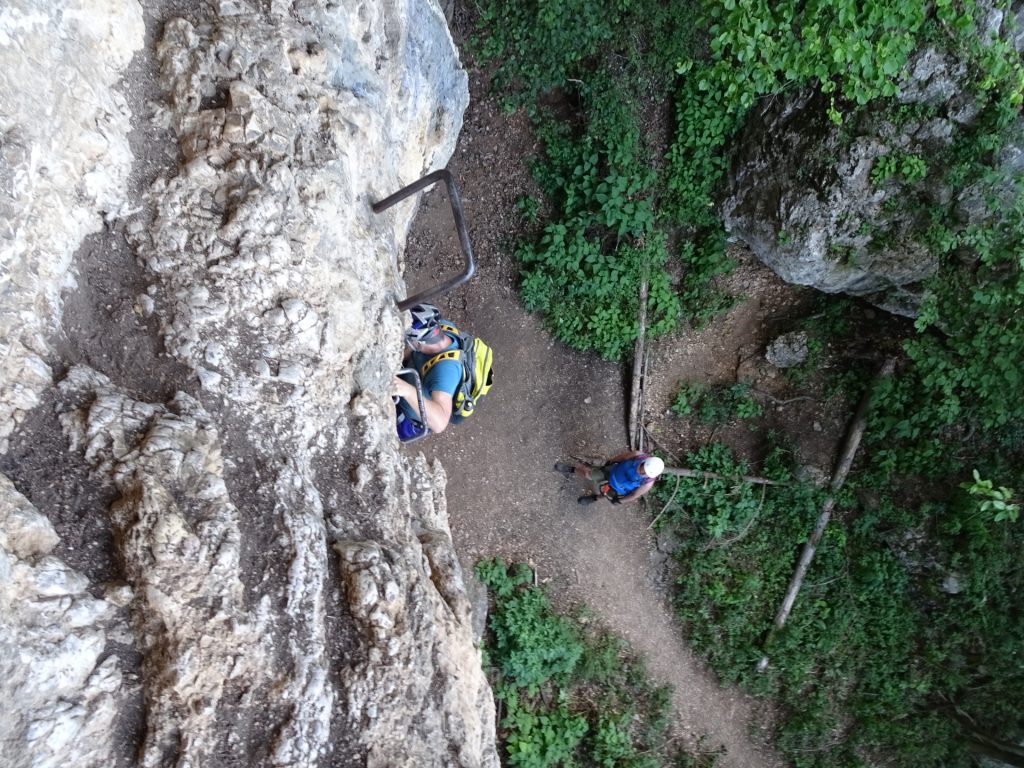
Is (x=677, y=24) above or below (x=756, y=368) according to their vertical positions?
above

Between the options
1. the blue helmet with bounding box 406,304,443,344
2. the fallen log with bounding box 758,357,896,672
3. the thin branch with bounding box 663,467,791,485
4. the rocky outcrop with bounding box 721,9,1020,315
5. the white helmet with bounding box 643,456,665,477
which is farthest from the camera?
the thin branch with bounding box 663,467,791,485

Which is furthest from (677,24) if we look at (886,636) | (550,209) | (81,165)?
(886,636)

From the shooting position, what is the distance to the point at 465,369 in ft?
14.5

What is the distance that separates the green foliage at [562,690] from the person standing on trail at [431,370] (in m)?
Answer: 3.70

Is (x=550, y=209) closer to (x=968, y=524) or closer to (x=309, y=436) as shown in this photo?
(x=309, y=436)

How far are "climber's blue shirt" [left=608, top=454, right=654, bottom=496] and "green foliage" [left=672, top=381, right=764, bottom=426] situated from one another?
61.4 inches

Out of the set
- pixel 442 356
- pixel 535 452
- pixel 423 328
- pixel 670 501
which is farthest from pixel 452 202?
pixel 670 501

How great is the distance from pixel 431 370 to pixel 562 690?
489 cm

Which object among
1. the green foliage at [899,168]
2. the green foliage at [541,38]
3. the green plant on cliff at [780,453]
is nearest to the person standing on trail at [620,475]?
the green plant on cliff at [780,453]

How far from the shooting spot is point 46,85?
89.6 inches

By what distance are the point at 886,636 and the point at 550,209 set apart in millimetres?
6887

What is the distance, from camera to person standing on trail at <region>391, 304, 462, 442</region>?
4.04m

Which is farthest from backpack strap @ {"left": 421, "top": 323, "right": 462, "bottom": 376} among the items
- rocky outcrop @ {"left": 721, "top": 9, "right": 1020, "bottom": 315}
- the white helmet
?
rocky outcrop @ {"left": 721, "top": 9, "right": 1020, "bottom": 315}

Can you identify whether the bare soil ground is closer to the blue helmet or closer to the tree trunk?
the tree trunk
